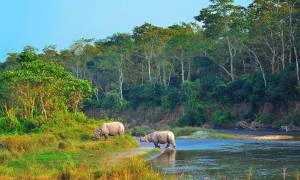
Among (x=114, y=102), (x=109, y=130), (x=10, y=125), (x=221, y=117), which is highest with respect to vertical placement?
(x=114, y=102)

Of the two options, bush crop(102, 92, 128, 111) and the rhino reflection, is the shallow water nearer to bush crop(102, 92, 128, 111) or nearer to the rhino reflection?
the rhino reflection

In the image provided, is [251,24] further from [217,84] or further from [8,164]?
[8,164]

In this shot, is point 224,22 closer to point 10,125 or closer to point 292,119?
point 292,119

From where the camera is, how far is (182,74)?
244 ft

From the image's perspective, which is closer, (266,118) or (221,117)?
(266,118)

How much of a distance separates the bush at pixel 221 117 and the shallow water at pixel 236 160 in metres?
23.8

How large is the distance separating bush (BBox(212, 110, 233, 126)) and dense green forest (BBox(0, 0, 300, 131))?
12 centimetres

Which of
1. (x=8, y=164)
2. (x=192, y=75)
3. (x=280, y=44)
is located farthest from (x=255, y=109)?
(x=8, y=164)

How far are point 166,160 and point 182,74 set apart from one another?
1783 inches

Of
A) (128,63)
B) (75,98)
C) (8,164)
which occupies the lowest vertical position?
(8,164)

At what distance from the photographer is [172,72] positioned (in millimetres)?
81562

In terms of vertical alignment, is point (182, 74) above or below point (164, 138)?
above

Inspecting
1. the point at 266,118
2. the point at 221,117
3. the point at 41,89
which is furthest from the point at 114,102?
the point at 41,89

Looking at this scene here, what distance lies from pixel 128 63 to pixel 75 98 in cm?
4186
